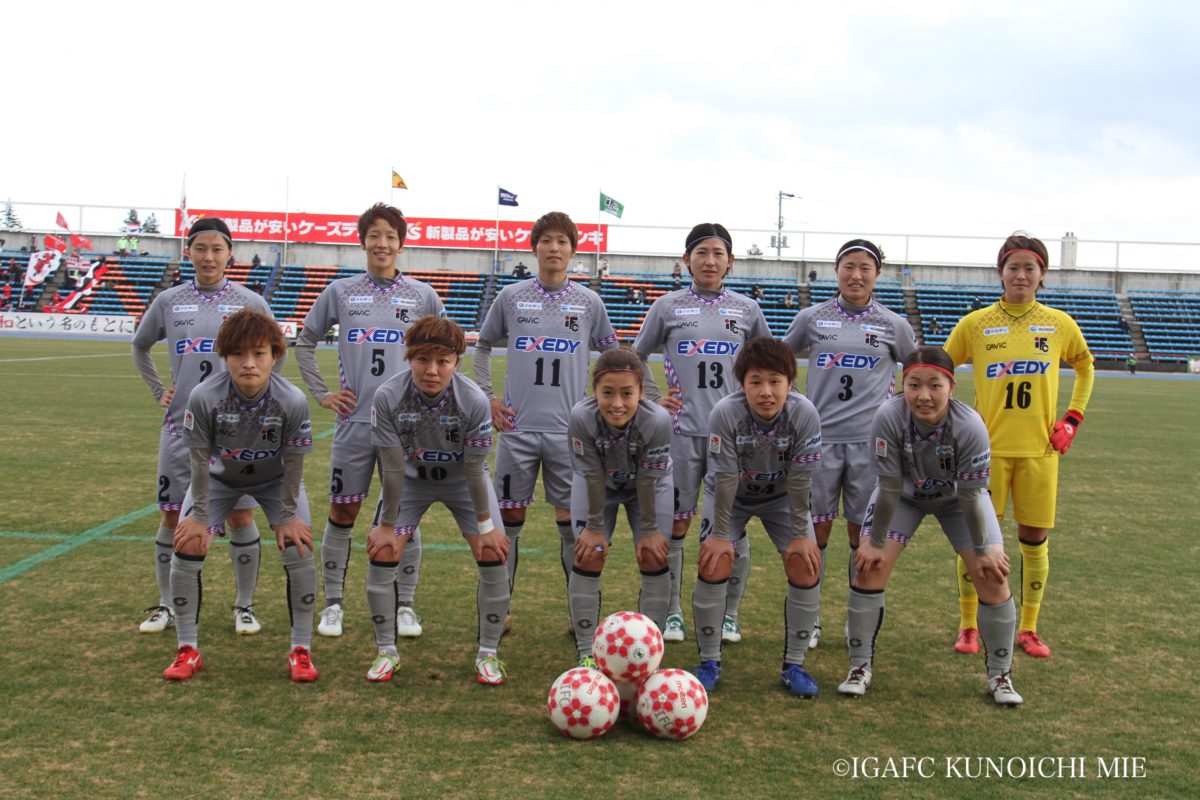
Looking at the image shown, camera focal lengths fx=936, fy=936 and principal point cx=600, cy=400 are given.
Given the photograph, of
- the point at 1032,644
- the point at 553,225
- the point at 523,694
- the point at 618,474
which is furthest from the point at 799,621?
the point at 553,225

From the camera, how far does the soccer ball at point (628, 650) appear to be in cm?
416

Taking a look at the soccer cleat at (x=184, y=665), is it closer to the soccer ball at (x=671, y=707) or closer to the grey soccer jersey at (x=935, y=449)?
the soccer ball at (x=671, y=707)

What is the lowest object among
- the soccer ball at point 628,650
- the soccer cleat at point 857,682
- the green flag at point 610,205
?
the soccer cleat at point 857,682

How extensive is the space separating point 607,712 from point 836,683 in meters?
1.40

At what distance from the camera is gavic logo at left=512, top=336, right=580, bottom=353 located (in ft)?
18.3

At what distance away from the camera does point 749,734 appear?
4051mm

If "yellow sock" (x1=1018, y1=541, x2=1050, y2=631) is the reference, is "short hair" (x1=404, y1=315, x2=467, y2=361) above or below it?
above

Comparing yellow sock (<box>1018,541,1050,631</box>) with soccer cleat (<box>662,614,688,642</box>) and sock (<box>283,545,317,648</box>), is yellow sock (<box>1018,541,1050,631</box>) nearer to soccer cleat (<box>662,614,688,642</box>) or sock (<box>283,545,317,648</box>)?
soccer cleat (<box>662,614,688,642</box>)

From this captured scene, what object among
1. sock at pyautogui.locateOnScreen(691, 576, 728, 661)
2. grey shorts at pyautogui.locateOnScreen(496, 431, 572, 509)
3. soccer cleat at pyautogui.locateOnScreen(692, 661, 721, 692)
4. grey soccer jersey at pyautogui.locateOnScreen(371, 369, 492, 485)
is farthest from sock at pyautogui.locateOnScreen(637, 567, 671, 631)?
grey soccer jersey at pyautogui.locateOnScreen(371, 369, 492, 485)

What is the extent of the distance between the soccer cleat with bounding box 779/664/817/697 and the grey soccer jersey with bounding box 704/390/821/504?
3.07 feet

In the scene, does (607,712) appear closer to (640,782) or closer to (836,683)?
(640,782)

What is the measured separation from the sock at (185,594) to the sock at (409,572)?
113cm

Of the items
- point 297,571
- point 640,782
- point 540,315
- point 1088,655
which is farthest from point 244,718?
point 1088,655

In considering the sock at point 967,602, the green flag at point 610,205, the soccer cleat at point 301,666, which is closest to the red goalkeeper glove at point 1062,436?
the sock at point 967,602
